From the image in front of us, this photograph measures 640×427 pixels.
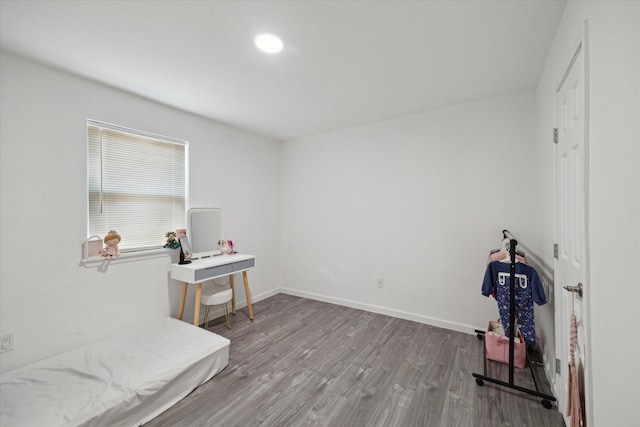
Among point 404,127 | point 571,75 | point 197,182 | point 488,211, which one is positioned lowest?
point 488,211

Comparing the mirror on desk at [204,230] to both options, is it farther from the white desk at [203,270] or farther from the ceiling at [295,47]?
the ceiling at [295,47]

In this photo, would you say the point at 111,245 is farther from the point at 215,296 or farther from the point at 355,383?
the point at 355,383

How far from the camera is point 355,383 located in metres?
2.11

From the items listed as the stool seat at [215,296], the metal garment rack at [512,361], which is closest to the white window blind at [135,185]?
the stool seat at [215,296]

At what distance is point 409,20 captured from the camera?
5.31ft

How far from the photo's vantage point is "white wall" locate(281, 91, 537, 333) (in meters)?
2.75

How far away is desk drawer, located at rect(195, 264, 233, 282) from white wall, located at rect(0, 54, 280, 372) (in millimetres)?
509

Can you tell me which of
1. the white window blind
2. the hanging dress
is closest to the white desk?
the white window blind

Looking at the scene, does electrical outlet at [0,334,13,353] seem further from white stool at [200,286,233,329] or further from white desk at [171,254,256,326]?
white stool at [200,286,233,329]

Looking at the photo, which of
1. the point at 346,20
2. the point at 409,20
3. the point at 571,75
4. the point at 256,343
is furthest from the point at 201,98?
the point at 571,75

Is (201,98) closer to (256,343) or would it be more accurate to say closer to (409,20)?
(409,20)

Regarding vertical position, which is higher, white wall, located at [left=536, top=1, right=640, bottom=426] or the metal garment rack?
white wall, located at [left=536, top=1, right=640, bottom=426]

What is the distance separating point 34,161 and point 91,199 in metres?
0.47

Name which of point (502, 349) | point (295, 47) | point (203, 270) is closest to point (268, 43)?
point (295, 47)
